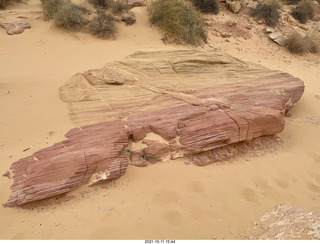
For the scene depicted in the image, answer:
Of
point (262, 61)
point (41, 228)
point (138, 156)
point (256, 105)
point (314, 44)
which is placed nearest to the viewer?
point (41, 228)

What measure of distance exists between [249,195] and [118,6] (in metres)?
5.98

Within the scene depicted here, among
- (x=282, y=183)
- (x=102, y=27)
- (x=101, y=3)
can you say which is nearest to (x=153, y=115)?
(x=282, y=183)

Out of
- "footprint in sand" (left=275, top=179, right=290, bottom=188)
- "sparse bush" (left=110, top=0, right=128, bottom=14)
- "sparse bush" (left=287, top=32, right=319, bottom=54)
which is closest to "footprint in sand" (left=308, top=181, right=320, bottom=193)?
"footprint in sand" (left=275, top=179, right=290, bottom=188)

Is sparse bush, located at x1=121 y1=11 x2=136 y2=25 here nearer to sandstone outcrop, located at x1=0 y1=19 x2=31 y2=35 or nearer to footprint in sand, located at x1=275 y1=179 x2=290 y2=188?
sandstone outcrop, located at x1=0 y1=19 x2=31 y2=35

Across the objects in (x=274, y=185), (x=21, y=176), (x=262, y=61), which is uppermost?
(x=21, y=176)

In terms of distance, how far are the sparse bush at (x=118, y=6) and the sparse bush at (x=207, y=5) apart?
2408 millimetres

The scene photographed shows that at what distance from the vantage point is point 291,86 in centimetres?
417

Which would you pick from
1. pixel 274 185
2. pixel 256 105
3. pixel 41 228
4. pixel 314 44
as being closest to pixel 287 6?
pixel 314 44

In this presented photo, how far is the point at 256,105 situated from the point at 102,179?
2.29 m

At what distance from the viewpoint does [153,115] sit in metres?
3.32

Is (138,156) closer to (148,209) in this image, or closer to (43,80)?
(148,209)

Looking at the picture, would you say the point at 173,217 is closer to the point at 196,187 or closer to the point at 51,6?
the point at 196,187

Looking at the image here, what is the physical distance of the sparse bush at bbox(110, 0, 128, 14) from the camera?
7051mm

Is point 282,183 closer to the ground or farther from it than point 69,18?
closer to the ground
